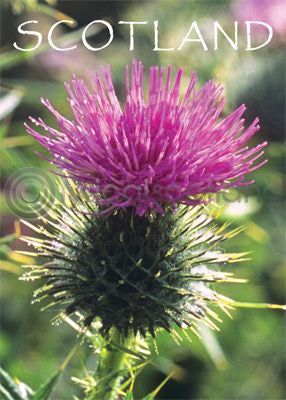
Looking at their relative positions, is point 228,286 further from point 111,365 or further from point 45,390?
point 45,390

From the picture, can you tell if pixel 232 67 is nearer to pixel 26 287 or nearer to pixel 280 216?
pixel 280 216

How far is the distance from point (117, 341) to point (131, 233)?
0.42 m

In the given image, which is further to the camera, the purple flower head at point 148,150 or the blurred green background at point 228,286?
the blurred green background at point 228,286

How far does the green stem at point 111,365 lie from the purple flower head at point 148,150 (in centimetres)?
51

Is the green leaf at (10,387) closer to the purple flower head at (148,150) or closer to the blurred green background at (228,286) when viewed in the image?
the purple flower head at (148,150)

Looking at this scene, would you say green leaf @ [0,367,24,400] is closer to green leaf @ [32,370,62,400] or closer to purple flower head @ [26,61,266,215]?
green leaf @ [32,370,62,400]

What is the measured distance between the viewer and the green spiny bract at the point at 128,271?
2.62m

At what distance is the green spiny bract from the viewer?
2.62 m

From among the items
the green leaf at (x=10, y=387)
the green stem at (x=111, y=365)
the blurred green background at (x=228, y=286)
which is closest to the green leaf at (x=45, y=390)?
the green leaf at (x=10, y=387)

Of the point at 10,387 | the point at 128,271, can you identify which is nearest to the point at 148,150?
the point at 128,271

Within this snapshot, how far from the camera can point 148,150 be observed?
8.46ft

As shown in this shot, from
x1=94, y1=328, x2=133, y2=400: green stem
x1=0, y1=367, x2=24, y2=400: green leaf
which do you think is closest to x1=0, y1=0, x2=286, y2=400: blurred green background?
x1=94, y1=328, x2=133, y2=400: green stem

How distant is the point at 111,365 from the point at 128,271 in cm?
41

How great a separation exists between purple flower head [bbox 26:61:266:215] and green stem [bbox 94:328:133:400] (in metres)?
0.51
